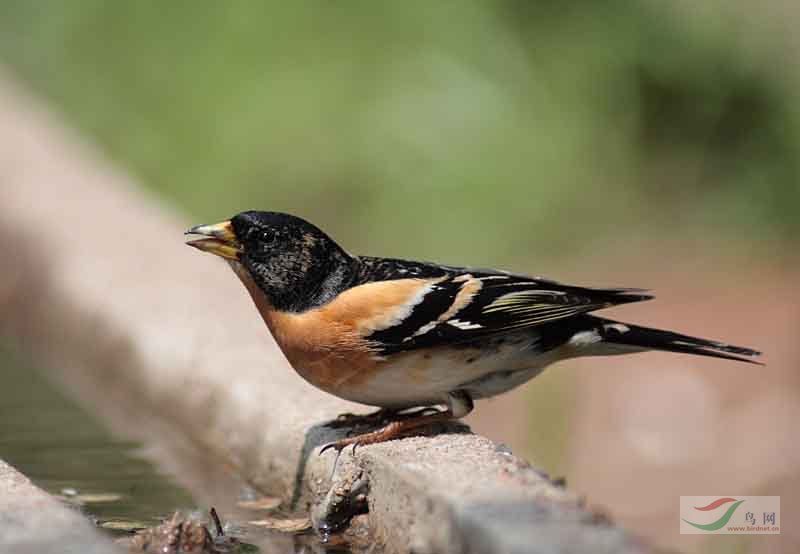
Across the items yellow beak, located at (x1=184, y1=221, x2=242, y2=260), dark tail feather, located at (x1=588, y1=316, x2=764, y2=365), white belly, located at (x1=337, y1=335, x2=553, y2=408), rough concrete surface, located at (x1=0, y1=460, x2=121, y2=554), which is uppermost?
yellow beak, located at (x1=184, y1=221, x2=242, y2=260)

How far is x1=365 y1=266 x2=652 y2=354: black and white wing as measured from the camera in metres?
3.76

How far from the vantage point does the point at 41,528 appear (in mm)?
2762

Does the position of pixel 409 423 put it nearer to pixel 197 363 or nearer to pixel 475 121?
pixel 197 363

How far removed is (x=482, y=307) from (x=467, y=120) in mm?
5046

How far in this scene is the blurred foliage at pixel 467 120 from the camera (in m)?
8.02

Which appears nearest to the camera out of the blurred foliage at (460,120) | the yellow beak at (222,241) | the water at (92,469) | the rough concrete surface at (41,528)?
the rough concrete surface at (41,528)

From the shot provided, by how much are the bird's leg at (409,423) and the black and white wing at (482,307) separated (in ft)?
0.56

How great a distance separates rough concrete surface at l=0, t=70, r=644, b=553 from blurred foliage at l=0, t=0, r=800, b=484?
4.94ft

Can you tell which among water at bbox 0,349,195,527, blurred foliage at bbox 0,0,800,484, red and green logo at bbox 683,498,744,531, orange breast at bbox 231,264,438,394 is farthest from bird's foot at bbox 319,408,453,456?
blurred foliage at bbox 0,0,800,484

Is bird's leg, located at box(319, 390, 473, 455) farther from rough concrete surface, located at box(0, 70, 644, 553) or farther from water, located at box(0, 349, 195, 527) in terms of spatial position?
water, located at box(0, 349, 195, 527)

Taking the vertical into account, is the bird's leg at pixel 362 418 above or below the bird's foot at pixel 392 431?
above

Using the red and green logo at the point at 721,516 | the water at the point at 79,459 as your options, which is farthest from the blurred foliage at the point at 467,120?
the red and green logo at the point at 721,516

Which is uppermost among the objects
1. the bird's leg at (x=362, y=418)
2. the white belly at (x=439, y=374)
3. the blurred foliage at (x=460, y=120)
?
the blurred foliage at (x=460, y=120)

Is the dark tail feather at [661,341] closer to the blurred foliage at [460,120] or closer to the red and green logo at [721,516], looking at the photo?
the red and green logo at [721,516]
